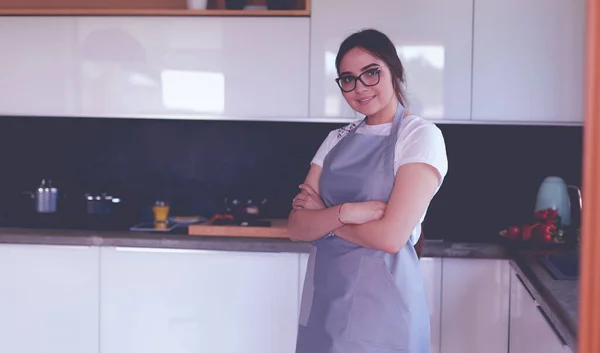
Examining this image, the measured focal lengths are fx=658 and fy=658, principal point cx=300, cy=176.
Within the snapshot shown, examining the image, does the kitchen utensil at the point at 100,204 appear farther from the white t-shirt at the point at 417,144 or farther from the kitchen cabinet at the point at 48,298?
the white t-shirt at the point at 417,144

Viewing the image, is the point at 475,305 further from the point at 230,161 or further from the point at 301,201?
the point at 230,161

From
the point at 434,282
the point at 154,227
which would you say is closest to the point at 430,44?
the point at 434,282

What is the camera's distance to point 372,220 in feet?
5.47

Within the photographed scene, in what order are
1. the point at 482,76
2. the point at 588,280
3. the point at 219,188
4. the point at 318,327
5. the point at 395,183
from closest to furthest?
the point at 588,280, the point at 395,183, the point at 318,327, the point at 482,76, the point at 219,188

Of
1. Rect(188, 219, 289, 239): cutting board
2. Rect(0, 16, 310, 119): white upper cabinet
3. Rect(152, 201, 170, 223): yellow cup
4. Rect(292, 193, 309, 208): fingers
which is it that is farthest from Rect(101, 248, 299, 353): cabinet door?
Rect(292, 193, 309, 208): fingers

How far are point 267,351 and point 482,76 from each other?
1.42 m

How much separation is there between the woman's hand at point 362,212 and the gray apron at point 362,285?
0.05 m

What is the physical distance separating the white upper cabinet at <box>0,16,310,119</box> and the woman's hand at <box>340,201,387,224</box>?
1140 millimetres

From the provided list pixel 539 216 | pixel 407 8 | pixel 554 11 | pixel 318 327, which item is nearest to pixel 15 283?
pixel 318 327

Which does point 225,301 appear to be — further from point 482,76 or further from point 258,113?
point 482,76

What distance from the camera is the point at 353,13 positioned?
8.98 feet

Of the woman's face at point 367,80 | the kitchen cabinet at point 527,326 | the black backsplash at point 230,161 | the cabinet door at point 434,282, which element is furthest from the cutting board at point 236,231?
the woman's face at point 367,80

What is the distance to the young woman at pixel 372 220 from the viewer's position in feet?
5.30

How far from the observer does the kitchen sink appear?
2068mm
